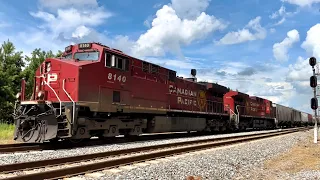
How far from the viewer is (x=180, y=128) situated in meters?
19.8

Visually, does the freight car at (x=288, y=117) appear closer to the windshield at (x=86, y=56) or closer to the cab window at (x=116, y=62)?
the cab window at (x=116, y=62)

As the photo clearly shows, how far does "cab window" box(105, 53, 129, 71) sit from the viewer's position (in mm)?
13859

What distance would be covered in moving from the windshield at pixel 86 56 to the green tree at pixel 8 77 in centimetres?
2581

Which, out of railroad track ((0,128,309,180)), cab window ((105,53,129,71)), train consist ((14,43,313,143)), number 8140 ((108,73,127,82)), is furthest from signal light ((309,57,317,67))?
railroad track ((0,128,309,180))

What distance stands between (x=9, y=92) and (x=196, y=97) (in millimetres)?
25703

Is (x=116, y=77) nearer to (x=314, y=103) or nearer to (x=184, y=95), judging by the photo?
(x=184, y=95)

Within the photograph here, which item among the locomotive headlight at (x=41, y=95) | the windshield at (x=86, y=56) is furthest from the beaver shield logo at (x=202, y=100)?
the locomotive headlight at (x=41, y=95)

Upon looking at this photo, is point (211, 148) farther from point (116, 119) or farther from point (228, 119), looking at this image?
point (228, 119)

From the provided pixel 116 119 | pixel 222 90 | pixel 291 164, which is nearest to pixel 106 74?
pixel 116 119

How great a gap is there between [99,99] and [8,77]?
104 ft

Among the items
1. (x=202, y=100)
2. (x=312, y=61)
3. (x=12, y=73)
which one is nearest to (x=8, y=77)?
(x=12, y=73)

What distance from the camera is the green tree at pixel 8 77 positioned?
1490 inches

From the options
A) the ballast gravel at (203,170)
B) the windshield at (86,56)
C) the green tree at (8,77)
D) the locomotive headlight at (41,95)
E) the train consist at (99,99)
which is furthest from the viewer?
the green tree at (8,77)

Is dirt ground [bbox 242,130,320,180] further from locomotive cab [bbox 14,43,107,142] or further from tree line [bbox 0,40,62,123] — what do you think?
tree line [bbox 0,40,62,123]
